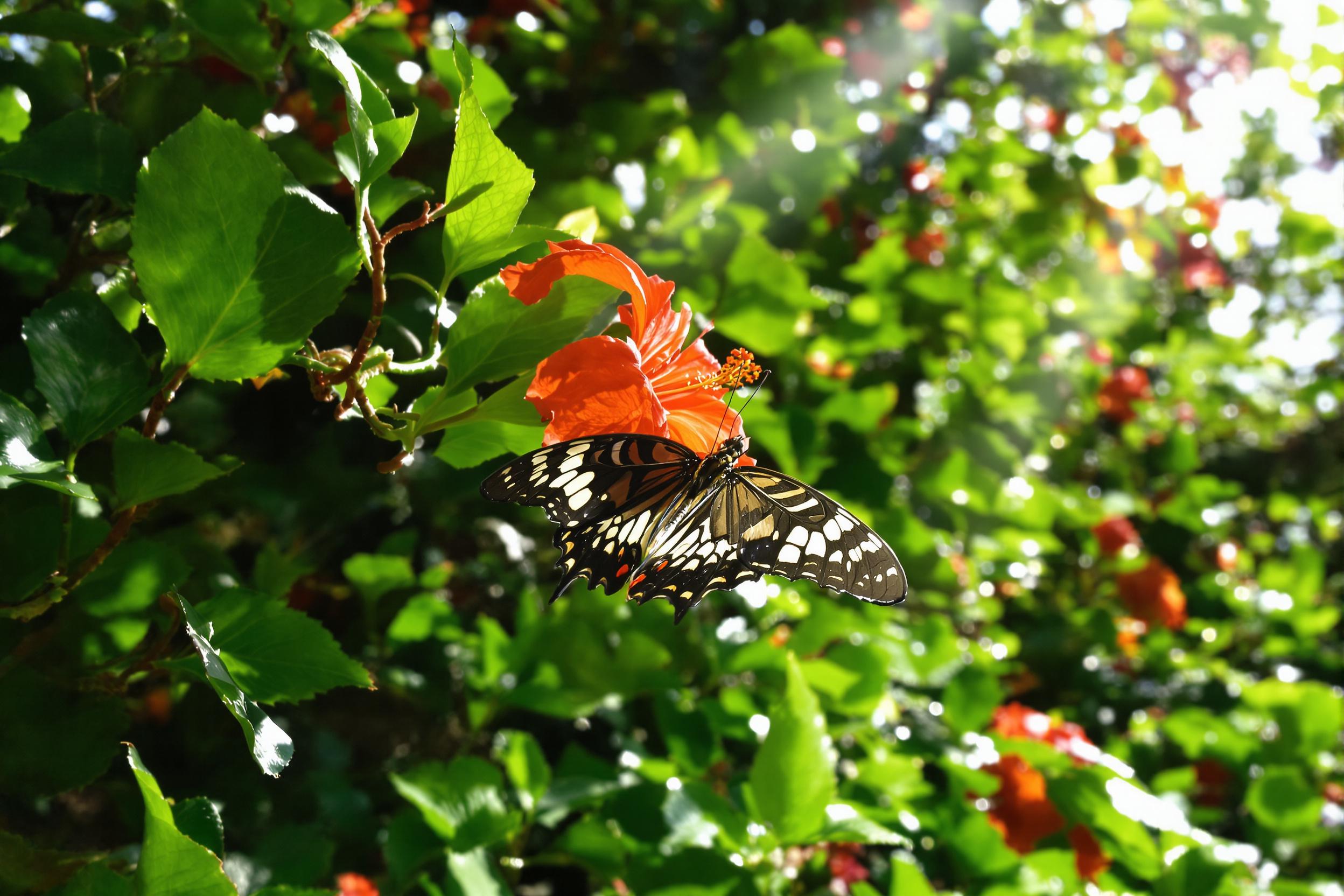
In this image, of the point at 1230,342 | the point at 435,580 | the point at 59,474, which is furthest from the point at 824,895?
the point at 1230,342

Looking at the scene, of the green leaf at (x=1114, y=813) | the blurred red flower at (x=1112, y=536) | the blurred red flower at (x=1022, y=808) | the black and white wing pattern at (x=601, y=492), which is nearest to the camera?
the black and white wing pattern at (x=601, y=492)

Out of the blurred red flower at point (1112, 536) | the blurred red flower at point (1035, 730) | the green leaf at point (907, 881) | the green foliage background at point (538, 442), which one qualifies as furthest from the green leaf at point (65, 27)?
the blurred red flower at point (1112, 536)

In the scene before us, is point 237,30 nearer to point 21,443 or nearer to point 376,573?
point 21,443

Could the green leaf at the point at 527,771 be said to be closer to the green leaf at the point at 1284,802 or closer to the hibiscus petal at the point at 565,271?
the hibiscus petal at the point at 565,271

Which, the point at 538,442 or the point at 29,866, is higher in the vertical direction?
the point at 538,442

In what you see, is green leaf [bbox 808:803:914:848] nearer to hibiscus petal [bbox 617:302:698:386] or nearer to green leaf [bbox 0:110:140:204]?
hibiscus petal [bbox 617:302:698:386]

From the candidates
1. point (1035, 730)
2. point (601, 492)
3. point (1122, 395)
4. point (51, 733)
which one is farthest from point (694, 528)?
point (1122, 395)

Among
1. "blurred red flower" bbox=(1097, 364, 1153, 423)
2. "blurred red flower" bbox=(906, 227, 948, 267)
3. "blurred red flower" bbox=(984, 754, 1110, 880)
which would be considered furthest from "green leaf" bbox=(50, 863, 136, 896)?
"blurred red flower" bbox=(1097, 364, 1153, 423)
